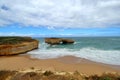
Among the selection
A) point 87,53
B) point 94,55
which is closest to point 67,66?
point 94,55

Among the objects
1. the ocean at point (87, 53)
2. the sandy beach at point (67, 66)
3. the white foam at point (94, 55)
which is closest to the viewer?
the sandy beach at point (67, 66)

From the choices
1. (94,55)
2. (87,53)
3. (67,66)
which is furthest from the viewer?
(87,53)

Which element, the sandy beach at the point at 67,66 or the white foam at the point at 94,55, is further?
the white foam at the point at 94,55

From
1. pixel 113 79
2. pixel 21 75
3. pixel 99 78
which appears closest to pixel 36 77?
pixel 21 75

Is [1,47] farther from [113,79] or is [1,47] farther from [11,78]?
[113,79]

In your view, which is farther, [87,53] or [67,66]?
[87,53]

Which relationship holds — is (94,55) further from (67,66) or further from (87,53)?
(67,66)

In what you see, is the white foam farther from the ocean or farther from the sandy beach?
the sandy beach

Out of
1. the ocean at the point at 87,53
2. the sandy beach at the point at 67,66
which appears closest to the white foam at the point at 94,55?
the ocean at the point at 87,53

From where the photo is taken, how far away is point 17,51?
2516 centimetres

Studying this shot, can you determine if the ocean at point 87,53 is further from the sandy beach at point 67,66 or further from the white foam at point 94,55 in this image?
the sandy beach at point 67,66

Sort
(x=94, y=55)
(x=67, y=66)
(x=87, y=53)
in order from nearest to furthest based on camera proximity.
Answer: (x=67, y=66)
(x=94, y=55)
(x=87, y=53)

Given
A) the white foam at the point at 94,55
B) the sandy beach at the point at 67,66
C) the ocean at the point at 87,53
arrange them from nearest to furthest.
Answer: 1. the sandy beach at the point at 67,66
2. the white foam at the point at 94,55
3. the ocean at the point at 87,53

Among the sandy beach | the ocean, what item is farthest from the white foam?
the sandy beach
